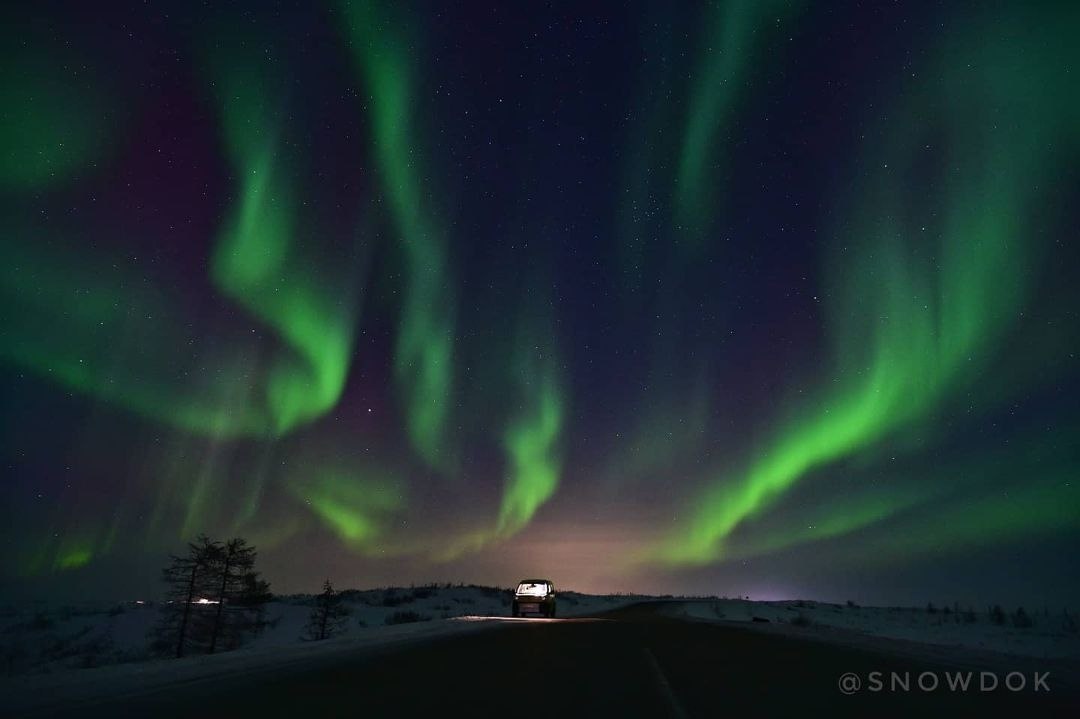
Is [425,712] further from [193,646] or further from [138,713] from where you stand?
[193,646]

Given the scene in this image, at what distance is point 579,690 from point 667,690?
1193 millimetres

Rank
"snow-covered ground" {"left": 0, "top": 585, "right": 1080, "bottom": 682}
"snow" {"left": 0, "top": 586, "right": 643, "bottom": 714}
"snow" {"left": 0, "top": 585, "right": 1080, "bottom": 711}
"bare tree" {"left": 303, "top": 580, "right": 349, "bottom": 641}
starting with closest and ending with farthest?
"snow" {"left": 0, "top": 586, "right": 643, "bottom": 714} → "snow" {"left": 0, "top": 585, "right": 1080, "bottom": 711} → "snow-covered ground" {"left": 0, "top": 585, "right": 1080, "bottom": 682} → "bare tree" {"left": 303, "top": 580, "right": 349, "bottom": 641}

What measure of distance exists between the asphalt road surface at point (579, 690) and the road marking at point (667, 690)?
23 mm

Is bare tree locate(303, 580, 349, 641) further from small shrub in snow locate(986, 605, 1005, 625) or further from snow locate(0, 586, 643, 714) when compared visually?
small shrub in snow locate(986, 605, 1005, 625)

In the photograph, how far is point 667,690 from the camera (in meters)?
10.6

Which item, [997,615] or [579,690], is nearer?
[579,690]

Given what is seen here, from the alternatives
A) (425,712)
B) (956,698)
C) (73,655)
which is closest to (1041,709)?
(956,698)

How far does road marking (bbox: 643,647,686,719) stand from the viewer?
8.58 metres

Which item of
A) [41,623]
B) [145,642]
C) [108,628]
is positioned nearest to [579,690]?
[145,642]

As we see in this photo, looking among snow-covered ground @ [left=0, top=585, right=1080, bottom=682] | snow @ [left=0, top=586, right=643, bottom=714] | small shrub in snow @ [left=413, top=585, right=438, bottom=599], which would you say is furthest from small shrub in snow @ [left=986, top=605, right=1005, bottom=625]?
small shrub in snow @ [left=413, top=585, right=438, bottom=599]

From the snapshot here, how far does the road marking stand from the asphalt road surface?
23 mm

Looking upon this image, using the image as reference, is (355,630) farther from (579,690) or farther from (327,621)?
(579,690)

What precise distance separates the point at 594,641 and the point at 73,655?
32916mm

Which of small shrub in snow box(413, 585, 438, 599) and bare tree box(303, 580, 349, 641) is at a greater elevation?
small shrub in snow box(413, 585, 438, 599)
